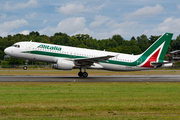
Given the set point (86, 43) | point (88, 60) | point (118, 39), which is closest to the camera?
point (88, 60)

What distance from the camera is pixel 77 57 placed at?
34.5 m

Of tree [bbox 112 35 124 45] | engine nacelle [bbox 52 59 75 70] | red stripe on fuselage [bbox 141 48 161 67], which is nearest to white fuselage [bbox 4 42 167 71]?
engine nacelle [bbox 52 59 75 70]

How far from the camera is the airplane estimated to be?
1294 inches

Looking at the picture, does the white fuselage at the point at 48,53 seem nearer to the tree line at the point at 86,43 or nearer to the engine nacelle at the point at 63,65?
the engine nacelle at the point at 63,65

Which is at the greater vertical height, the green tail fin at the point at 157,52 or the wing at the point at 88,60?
the green tail fin at the point at 157,52

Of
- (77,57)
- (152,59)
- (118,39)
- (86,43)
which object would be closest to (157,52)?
(152,59)

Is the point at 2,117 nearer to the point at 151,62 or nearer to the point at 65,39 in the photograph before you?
the point at 151,62

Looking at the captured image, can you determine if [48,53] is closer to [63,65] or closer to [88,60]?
[63,65]

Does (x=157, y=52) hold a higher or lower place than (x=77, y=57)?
higher

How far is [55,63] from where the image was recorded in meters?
34.0

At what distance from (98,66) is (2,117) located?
24.9 m

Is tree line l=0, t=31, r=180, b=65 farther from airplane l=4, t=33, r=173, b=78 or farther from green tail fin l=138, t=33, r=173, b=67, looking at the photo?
green tail fin l=138, t=33, r=173, b=67

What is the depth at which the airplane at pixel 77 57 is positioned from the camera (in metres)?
32.9

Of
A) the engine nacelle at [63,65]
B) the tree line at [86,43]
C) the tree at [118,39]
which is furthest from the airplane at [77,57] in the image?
the tree at [118,39]
